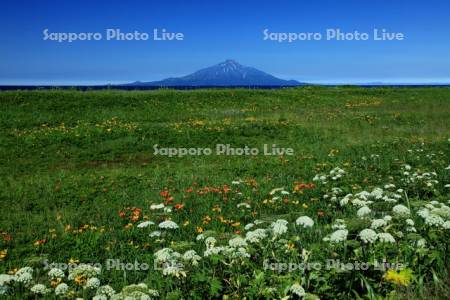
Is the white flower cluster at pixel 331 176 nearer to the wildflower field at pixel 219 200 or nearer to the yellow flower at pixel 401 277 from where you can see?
the wildflower field at pixel 219 200

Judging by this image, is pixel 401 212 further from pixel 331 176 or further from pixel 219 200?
pixel 331 176

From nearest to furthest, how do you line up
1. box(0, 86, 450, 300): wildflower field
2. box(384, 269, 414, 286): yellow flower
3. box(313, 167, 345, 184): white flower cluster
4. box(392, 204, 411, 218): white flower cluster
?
box(384, 269, 414, 286): yellow flower, box(0, 86, 450, 300): wildflower field, box(392, 204, 411, 218): white flower cluster, box(313, 167, 345, 184): white flower cluster

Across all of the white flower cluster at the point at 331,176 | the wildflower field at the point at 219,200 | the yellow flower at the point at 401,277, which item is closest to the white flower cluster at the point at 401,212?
the wildflower field at the point at 219,200

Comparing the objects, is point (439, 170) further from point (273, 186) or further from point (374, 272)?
point (374, 272)

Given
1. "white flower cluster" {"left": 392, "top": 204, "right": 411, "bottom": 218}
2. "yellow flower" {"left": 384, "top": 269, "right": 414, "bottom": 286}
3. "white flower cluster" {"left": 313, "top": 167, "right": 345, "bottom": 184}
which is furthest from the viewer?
"white flower cluster" {"left": 313, "top": 167, "right": 345, "bottom": 184}

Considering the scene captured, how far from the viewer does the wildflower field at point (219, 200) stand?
5043 millimetres

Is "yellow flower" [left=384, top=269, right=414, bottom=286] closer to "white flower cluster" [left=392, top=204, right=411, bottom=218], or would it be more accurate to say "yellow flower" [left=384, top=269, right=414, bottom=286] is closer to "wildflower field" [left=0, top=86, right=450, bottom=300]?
"wildflower field" [left=0, top=86, right=450, bottom=300]

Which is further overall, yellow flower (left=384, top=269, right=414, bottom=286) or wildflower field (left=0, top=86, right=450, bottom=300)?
wildflower field (left=0, top=86, right=450, bottom=300)

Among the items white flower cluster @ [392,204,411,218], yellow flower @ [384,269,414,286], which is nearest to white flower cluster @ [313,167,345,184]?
white flower cluster @ [392,204,411,218]

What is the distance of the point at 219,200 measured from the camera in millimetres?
11320

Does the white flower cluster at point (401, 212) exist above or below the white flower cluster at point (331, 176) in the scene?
above

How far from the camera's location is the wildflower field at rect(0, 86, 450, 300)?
5.04 m

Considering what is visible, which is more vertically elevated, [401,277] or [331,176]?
[401,277]

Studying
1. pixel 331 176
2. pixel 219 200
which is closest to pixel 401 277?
pixel 219 200
